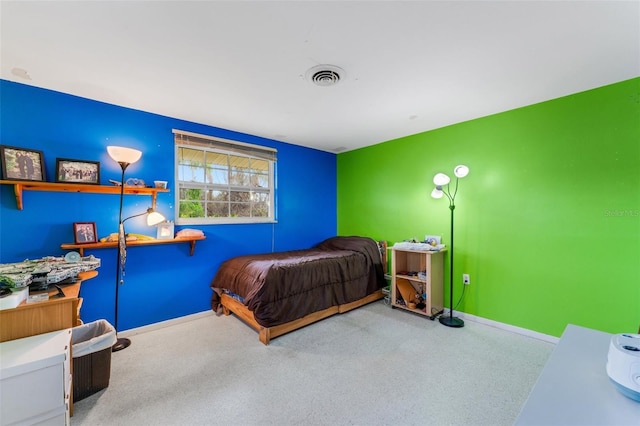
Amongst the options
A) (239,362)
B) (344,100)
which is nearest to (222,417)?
(239,362)

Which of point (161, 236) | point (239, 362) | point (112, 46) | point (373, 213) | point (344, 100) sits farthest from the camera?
point (373, 213)

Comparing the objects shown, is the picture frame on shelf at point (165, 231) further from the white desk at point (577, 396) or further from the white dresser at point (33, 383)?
the white desk at point (577, 396)

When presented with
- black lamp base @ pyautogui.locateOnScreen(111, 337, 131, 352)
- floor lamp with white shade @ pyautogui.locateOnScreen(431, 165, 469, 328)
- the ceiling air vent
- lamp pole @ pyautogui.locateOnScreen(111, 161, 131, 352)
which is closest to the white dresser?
lamp pole @ pyautogui.locateOnScreen(111, 161, 131, 352)

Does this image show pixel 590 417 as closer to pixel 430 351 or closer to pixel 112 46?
pixel 430 351

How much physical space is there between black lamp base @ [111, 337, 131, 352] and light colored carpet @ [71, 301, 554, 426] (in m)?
0.06

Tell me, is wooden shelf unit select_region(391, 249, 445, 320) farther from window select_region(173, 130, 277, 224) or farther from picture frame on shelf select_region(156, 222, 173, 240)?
picture frame on shelf select_region(156, 222, 173, 240)

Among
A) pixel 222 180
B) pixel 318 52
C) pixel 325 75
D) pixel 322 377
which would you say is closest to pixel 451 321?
pixel 322 377

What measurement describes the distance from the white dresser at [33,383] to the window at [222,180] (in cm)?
182

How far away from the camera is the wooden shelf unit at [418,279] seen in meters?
2.97

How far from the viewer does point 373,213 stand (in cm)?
403

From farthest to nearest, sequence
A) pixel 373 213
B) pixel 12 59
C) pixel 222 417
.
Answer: pixel 373 213 < pixel 12 59 < pixel 222 417

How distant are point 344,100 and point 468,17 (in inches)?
47.2

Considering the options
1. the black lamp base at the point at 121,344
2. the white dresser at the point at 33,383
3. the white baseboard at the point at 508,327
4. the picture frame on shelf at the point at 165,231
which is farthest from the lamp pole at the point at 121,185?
the white baseboard at the point at 508,327

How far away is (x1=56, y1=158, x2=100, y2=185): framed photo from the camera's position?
225cm
